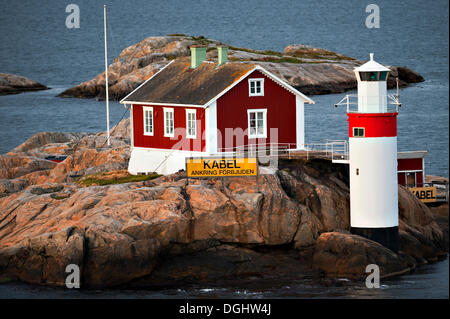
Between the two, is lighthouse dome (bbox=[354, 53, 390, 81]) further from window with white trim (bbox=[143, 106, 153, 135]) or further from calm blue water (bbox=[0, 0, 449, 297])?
window with white trim (bbox=[143, 106, 153, 135])

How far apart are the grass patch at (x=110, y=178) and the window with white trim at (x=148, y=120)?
2.11 m

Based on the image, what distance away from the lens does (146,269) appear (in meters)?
39.7

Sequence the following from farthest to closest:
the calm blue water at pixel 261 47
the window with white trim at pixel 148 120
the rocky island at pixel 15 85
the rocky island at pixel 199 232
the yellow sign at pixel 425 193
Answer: the rocky island at pixel 15 85
the calm blue water at pixel 261 47
the yellow sign at pixel 425 193
the window with white trim at pixel 148 120
the rocky island at pixel 199 232

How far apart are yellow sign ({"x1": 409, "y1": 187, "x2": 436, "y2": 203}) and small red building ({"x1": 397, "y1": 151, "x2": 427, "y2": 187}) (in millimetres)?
1232

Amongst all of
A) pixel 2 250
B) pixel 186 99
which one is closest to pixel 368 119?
pixel 186 99

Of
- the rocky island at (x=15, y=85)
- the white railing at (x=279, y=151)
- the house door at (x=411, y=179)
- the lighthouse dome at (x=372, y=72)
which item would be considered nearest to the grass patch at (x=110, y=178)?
the white railing at (x=279, y=151)

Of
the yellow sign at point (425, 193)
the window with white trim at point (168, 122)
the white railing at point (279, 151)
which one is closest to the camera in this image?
the white railing at point (279, 151)

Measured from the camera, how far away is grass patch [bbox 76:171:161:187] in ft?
148

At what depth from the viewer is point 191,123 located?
1784 inches

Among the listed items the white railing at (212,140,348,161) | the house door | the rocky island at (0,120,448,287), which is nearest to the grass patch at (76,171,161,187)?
the rocky island at (0,120,448,287)

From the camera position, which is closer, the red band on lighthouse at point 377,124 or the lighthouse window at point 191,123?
the red band on lighthouse at point 377,124

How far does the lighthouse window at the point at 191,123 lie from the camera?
45188mm

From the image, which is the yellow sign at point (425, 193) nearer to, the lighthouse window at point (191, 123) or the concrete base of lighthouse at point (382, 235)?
the concrete base of lighthouse at point (382, 235)

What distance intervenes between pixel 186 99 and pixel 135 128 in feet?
12.8
